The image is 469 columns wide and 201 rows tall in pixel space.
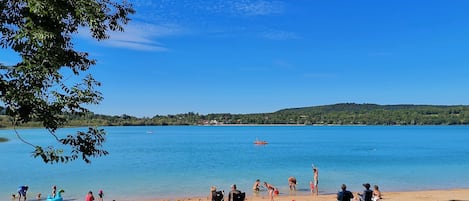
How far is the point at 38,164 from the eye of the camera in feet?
159

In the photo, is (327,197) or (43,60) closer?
(43,60)

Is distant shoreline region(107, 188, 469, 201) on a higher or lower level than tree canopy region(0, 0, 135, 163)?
lower

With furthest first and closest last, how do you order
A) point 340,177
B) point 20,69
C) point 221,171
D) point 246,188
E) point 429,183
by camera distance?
Result: 1. point 221,171
2. point 340,177
3. point 429,183
4. point 246,188
5. point 20,69

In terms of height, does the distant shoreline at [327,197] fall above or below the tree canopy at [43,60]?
below

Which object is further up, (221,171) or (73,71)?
(73,71)

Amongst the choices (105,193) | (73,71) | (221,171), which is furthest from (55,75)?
(221,171)

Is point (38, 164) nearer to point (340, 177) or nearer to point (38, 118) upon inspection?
point (340, 177)

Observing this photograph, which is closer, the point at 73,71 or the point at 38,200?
the point at 73,71

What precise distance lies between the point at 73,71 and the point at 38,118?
1.09 m

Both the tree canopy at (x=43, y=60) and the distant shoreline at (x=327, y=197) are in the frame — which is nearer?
the tree canopy at (x=43, y=60)

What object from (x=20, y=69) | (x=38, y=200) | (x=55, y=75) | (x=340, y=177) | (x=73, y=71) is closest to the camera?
(x=20, y=69)

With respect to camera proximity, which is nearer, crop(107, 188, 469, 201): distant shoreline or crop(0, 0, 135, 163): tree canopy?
crop(0, 0, 135, 163): tree canopy

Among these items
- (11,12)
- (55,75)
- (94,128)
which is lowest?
(94,128)

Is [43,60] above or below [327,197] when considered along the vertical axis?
above
